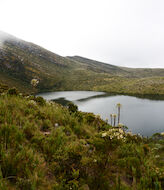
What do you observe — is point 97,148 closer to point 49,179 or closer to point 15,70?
point 49,179

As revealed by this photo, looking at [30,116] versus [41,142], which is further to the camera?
[30,116]

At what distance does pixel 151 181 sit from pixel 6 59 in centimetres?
15440

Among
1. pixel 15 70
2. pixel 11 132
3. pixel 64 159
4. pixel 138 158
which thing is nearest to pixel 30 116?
pixel 11 132

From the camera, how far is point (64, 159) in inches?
126

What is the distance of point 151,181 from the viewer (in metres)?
3.18

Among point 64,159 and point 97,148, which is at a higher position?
point 64,159

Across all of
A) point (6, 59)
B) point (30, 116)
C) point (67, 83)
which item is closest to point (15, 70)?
point (6, 59)

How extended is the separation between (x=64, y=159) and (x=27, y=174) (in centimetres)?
96

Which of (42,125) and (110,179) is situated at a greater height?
(42,125)

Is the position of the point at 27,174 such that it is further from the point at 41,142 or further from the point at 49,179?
the point at 41,142

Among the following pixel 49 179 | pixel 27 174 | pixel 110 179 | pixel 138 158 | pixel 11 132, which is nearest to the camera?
pixel 27 174


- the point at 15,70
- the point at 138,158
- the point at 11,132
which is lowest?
the point at 138,158

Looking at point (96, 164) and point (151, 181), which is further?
point (96, 164)

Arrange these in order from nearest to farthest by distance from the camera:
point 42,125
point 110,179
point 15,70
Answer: point 110,179 < point 42,125 < point 15,70
